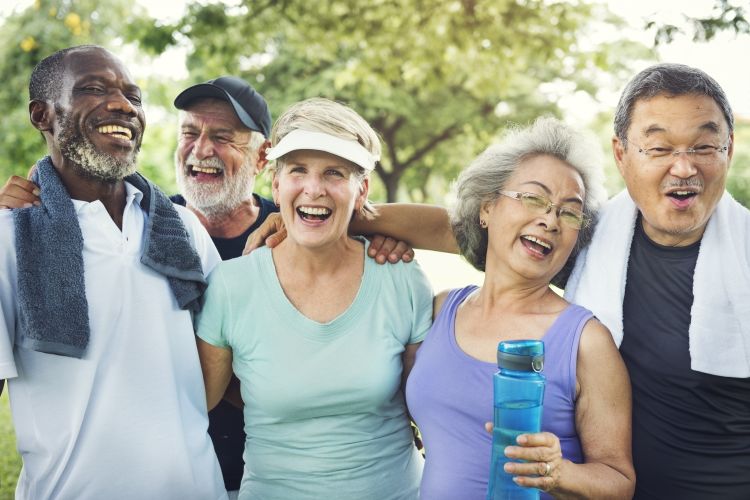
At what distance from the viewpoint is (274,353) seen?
2.56 m

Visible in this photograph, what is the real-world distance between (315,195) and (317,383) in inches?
26.7

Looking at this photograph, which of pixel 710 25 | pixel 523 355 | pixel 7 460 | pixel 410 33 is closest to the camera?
pixel 523 355

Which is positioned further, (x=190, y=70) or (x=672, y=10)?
(x=190, y=70)

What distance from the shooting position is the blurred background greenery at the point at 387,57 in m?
8.50

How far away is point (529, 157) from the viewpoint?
2.63 m

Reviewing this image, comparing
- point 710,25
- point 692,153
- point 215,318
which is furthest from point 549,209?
point 710,25

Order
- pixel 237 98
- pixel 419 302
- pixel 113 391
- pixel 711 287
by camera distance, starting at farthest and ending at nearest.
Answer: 1. pixel 237 98
2. pixel 419 302
3. pixel 711 287
4. pixel 113 391

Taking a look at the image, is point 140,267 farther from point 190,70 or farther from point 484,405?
point 190,70

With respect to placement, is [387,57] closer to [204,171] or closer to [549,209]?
[204,171]

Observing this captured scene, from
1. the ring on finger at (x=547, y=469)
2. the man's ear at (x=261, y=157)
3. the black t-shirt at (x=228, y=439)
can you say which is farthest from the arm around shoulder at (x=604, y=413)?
the man's ear at (x=261, y=157)

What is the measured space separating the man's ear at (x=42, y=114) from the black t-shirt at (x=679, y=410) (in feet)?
7.31

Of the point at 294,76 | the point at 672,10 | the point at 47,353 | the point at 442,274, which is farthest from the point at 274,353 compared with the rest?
the point at 294,76

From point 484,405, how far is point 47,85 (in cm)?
193

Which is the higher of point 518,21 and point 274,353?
point 518,21
